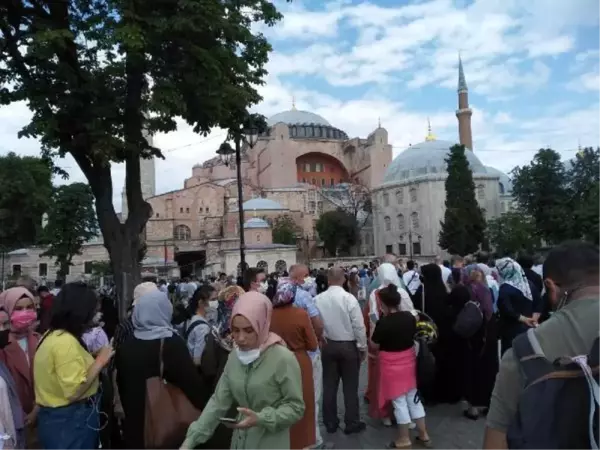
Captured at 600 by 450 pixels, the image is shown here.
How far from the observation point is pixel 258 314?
9.08 feet

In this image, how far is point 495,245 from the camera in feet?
Result: 153

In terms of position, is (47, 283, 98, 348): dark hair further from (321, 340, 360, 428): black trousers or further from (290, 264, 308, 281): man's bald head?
(290, 264, 308, 281): man's bald head

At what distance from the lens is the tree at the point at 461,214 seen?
44.6 meters

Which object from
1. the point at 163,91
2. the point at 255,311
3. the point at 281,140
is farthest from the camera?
the point at 281,140

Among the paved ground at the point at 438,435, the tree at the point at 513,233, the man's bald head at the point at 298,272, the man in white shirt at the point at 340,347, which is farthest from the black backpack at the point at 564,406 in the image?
the tree at the point at 513,233

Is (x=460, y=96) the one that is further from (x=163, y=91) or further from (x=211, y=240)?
(x=163, y=91)

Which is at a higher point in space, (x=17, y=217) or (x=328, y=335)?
(x=17, y=217)

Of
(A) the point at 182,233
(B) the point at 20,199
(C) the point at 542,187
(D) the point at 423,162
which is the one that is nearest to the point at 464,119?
(D) the point at 423,162

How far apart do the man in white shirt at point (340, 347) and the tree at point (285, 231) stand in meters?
47.8

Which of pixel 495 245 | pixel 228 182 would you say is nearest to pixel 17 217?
pixel 228 182

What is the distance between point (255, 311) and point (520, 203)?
147 feet

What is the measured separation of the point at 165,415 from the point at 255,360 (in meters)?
0.84

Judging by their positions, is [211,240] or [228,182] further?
[228,182]

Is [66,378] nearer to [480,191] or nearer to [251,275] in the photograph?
[251,275]
